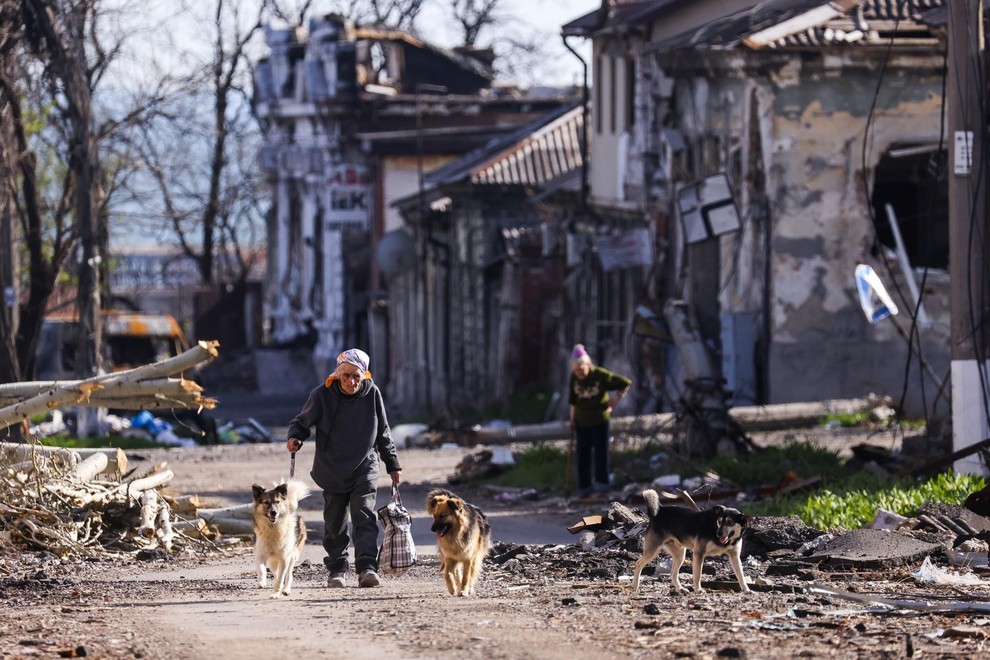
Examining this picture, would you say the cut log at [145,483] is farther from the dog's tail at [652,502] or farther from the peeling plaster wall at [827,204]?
the peeling plaster wall at [827,204]

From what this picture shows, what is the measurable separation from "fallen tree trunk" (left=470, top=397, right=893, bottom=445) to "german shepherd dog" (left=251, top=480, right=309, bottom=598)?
37.4 feet

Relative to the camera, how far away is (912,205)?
26.7 m

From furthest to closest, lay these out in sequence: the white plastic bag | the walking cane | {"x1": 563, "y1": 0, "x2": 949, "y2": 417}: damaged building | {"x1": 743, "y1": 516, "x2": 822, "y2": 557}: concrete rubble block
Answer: {"x1": 563, "y1": 0, "x2": 949, "y2": 417}: damaged building, the walking cane, {"x1": 743, "y1": 516, "x2": 822, "y2": 557}: concrete rubble block, the white plastic bag

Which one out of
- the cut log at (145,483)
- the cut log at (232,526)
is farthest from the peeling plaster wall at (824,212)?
the cut log at (145,483)

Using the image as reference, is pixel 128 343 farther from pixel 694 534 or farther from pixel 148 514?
pixel 694 534

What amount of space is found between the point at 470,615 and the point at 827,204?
1596cm

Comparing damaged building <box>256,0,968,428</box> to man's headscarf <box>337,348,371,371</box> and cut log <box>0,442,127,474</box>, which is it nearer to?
man's headscarf <box>337,348,371,371</box>

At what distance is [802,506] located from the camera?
45.8ft

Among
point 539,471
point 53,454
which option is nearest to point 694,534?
point 53,454

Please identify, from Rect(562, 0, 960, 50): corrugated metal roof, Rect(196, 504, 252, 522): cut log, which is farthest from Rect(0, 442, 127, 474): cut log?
Rect(562, 0, 960, 50): corrugated metal roof

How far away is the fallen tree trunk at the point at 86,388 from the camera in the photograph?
13.6 m

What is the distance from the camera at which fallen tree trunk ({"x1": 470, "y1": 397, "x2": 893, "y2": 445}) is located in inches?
885

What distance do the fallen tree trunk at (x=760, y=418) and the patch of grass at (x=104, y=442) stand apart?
588 centimetres

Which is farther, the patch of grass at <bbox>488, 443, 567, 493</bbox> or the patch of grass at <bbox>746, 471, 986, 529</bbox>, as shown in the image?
the patch of grass at <bbox>488, 443, 567, 493</bbox>
